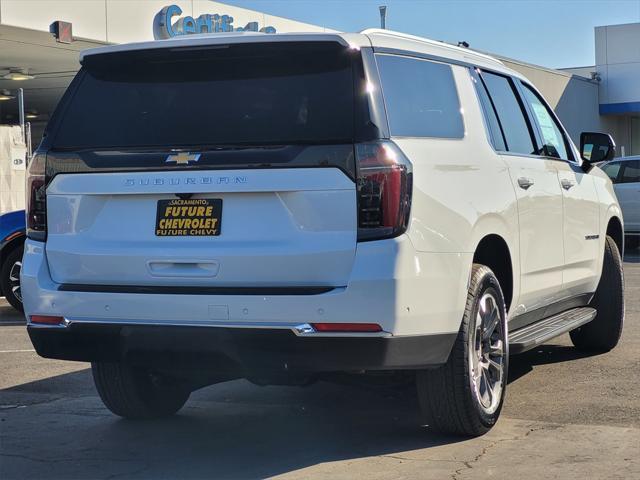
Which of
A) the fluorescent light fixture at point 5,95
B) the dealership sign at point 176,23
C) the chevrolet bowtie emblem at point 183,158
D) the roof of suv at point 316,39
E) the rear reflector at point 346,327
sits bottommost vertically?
the rear reflector at point 346,327

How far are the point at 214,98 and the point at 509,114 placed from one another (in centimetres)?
218

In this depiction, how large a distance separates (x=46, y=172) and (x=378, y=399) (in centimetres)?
250

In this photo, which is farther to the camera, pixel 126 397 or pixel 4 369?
pixel 4 369

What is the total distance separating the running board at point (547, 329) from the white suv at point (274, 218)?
13.4 inches

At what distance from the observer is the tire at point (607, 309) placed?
7.75 m

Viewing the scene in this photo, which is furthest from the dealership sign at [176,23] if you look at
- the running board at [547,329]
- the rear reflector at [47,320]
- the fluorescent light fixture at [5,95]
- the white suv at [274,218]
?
the rear reflector at [47,320]

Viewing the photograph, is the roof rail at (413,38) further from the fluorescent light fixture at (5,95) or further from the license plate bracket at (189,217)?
the fluorescent light fixture at (5,95)

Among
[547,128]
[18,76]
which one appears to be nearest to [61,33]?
[18,76]

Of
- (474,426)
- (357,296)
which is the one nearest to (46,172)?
(357,296)

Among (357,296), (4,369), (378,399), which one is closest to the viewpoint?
(357,296)

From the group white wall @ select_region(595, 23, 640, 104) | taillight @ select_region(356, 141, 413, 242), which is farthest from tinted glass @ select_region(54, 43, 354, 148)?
white wall @ select_region(595, 23, 640, 104)

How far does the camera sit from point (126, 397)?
19.0 feet

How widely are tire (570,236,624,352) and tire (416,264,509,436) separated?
261 centimetres

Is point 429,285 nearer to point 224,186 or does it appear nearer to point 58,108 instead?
point 224,186
